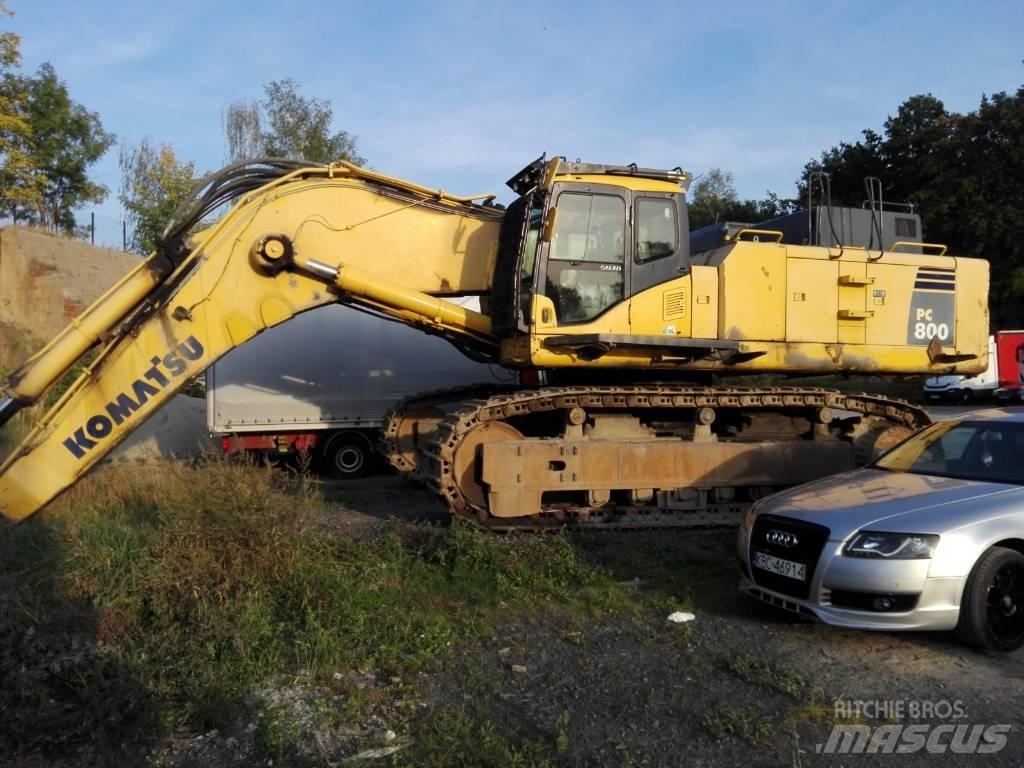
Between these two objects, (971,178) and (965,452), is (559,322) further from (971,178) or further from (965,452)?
(971,178)

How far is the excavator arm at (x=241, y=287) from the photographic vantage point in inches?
278

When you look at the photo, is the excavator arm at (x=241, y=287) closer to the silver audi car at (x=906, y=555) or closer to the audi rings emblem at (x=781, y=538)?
the audi rings emblem at (x=781, y=538)

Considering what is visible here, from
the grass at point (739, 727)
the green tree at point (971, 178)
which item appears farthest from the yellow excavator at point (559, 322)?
the green tree at point (971, 178)

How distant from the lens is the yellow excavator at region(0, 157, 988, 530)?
24.2ft

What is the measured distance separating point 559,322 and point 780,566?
328 cm

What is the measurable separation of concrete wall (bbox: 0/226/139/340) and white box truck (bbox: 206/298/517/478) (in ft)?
Result: 41.7

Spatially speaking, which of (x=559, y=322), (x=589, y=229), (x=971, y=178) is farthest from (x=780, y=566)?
(x=971, y=178)

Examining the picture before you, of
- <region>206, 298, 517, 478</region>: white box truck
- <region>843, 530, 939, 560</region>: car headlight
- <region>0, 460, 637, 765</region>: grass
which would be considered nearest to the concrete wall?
<region>206, 298, 517, 478</region>: white box truck

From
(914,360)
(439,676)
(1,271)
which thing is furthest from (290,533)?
(1,271)

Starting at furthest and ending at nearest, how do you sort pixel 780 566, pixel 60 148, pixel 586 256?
pixel 60 148 → pixel 586 256 → pixel 780 566

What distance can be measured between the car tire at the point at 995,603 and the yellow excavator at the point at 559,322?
139 inches

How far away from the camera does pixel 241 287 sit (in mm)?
7695

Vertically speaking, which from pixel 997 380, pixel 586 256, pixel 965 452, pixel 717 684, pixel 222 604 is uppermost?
pixel 586 256

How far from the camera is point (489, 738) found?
12.5ft
